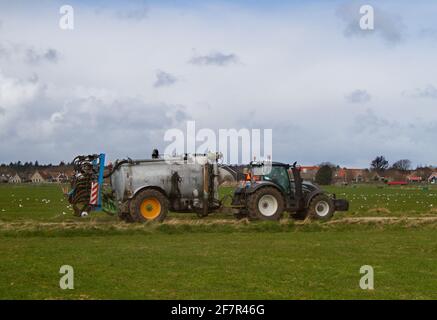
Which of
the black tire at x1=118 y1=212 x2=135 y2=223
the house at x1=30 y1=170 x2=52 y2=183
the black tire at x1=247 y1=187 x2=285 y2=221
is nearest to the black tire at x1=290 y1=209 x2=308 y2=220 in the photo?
the black tire at x1=247 y1=187 x2=285 y2=221

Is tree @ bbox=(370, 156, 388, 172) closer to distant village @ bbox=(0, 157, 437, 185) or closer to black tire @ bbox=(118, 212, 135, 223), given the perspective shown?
distant village @ bbox=(0, 157, 437, 185)

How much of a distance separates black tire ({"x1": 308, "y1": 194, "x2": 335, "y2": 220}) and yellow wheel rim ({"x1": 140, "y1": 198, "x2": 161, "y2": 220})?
5.37m

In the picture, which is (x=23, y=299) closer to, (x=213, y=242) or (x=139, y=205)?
(x=213, y=242)

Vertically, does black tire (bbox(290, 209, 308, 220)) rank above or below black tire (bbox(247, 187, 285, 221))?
below

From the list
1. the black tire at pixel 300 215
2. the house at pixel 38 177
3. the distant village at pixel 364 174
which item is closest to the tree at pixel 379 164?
the distant village at pixel 364 174

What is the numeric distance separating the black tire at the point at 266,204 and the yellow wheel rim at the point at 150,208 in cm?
314

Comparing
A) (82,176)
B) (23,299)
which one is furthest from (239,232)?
(23,299)

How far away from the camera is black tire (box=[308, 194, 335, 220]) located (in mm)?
23578

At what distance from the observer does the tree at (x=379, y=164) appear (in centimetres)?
16225

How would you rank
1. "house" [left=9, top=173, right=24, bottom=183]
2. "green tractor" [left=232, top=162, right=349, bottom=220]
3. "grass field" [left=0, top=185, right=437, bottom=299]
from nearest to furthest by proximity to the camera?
"grass field" [left=0, top=185, right=437, bottom=299]
"green tractor" [left=232, top=162, right=349, bottom=220]
"house" [left=9, top=173, right=24, bottom=183]

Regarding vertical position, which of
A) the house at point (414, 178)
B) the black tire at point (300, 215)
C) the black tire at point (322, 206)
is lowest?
the house at point (414, 178)

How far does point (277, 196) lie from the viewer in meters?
23.2

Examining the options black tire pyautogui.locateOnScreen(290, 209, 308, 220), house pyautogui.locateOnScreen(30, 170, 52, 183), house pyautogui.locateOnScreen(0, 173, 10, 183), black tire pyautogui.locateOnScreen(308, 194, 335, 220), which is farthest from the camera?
house pyautogui.locateOnScreen(0, 173, 10, 183)

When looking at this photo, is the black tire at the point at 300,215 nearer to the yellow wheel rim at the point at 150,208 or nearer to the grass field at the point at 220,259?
the grass field at the point at 220,259
